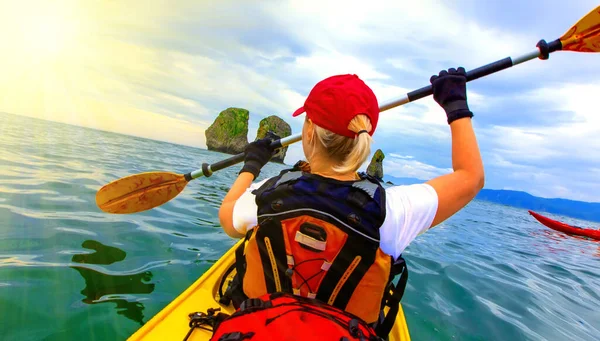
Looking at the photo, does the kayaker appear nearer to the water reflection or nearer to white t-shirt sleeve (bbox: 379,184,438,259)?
white t-shirt sleeve (bbox: 379,184,438,259)

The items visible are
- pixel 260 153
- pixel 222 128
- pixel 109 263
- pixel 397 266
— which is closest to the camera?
pixel 397 266

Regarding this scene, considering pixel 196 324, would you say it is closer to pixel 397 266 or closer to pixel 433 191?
pixel 397 266

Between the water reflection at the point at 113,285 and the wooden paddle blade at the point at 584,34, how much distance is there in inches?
180

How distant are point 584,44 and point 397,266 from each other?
294 centimetres

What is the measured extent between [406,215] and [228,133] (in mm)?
65523

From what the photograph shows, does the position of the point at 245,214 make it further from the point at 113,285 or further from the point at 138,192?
the point at 138,192

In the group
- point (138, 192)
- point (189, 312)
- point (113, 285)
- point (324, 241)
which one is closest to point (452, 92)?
point (324, 241)

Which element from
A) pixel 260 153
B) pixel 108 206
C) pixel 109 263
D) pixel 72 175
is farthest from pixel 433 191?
pixel 72 175

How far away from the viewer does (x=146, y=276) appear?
3.46 meters

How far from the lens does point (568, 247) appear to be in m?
10.9

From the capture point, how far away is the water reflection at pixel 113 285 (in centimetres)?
282

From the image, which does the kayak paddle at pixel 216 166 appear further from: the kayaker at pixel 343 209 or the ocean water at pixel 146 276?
the kayaker at pixel 343 209

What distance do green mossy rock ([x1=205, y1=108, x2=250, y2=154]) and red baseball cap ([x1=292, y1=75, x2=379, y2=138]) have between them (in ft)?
207

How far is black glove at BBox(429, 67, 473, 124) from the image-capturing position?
1.73 metres
